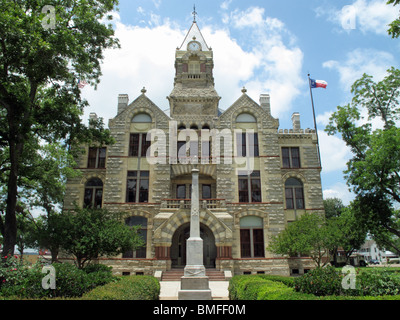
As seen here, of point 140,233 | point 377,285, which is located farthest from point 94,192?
point 377,285

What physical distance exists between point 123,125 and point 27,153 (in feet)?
31.3

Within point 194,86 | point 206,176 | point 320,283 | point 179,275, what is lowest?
point 179,275

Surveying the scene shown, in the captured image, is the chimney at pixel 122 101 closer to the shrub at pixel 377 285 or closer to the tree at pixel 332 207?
the shrub at pixel 377 285

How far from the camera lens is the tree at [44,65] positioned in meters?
14.1

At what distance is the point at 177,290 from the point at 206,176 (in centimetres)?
1251

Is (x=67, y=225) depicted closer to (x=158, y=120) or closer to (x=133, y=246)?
(x=133, y=246)

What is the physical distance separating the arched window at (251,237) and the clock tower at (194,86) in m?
9.85

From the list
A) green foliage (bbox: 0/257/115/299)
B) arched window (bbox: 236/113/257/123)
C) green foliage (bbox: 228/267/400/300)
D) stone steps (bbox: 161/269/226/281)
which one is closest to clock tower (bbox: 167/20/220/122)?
arched window (bbox: 236/113/257/123)

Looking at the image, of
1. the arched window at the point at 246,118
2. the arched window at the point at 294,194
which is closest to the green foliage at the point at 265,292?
the arched window at the point at 294,194

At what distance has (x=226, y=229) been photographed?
24.2 metres

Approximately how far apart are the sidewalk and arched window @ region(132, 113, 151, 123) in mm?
14848

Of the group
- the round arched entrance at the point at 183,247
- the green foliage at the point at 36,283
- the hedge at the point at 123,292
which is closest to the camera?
the hedge at the point at 123,292

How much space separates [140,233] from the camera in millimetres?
26094

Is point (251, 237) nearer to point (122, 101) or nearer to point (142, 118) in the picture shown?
point (142, 118)
